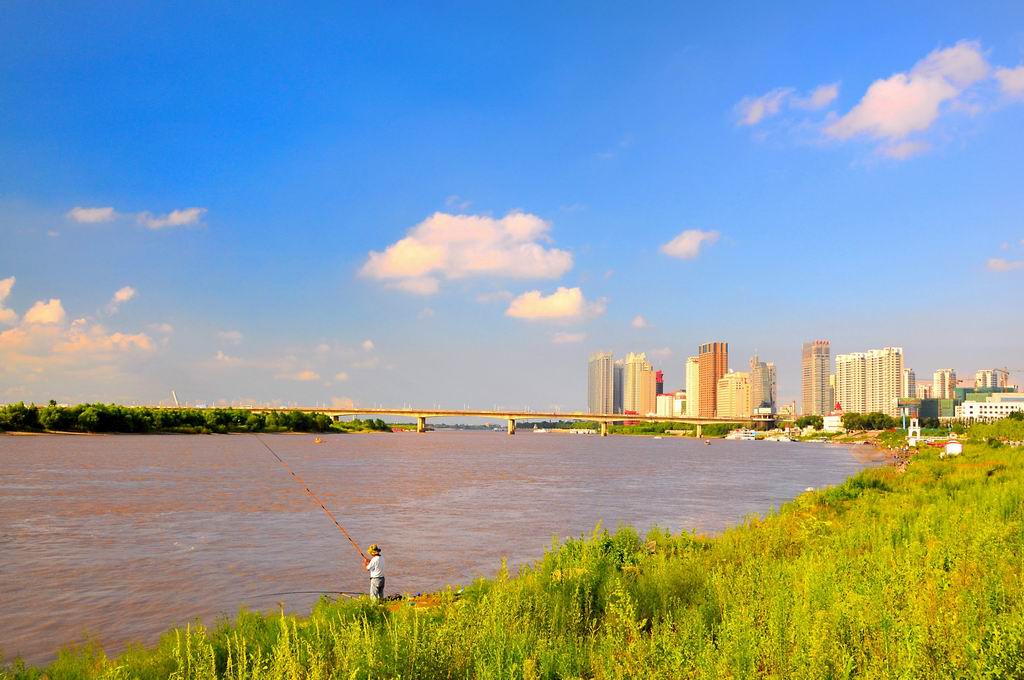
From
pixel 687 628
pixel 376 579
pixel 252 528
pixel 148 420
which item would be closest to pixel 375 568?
pixel 376 579

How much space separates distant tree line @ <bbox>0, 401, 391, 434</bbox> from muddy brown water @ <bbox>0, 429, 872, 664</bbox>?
66.5 m

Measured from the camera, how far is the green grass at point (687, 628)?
6449mm

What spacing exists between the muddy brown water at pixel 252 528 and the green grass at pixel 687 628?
169 inches

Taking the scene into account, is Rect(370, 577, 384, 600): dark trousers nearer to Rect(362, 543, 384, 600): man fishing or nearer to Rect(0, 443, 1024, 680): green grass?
Rect(362, 543, 384, 600): man fishing

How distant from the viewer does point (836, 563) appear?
413 inches

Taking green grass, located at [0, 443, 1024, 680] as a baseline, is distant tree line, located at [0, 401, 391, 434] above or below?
below

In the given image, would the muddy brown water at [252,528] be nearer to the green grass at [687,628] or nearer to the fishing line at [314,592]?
the fishing line at [314,592]

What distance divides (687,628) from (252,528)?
21011 mm

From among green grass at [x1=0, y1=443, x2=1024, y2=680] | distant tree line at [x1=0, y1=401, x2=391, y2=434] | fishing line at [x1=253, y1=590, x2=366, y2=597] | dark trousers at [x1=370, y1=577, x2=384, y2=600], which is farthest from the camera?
distant tree line at [x1=0, y1=401, x2=391, y2=434]

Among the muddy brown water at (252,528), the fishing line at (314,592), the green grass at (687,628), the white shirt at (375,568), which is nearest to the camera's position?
the green grass at (687,628)

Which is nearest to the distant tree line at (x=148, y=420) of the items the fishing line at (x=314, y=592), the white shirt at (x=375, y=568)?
the fishing line at (x=314, y=592)

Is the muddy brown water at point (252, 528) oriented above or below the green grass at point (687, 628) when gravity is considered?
below

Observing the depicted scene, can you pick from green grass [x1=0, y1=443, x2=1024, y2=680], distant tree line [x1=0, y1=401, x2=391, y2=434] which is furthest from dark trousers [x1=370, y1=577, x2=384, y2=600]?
distant tree line [x1=0, y1=401, x2=391, y2=434]

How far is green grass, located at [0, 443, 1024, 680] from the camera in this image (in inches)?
Result: 254
